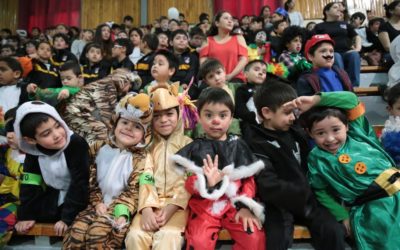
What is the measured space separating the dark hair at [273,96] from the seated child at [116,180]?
0.64 metres

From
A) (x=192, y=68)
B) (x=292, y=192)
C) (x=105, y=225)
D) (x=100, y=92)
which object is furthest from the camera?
(x=192, y=68)

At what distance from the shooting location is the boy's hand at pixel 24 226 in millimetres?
1891

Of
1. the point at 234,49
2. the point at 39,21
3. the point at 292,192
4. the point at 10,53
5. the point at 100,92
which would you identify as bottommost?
the point at 292,192

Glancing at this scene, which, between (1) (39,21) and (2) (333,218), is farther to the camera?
(1) (39,21)

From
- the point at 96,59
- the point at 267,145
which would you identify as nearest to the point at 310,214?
the point at 267,145

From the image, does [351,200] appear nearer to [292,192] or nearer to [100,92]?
[292,192]

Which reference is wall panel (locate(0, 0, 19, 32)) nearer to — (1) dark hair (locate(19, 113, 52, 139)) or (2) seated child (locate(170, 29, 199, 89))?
(2) seated child (locate(170, 29, 199, 89))

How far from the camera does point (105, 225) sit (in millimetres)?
1736

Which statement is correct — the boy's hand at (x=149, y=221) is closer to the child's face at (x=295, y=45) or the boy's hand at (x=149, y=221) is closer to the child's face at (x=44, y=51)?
the child's face at (x=295, y=45)

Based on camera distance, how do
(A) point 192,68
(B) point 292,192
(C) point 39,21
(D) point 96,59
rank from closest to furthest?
(B) point 292,192, (A) point 192,68, (D) point 96,59, (C) point 39,21

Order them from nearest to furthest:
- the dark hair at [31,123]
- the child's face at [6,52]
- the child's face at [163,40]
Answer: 1. the dark hair at [31,123]
2. the child's face at [163,40]
3. the child's face at [6,52]

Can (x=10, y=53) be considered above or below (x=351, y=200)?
above

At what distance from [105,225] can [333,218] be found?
3.73 ft

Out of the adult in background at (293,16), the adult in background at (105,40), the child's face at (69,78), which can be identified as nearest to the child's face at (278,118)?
the child's face at (69,78)
